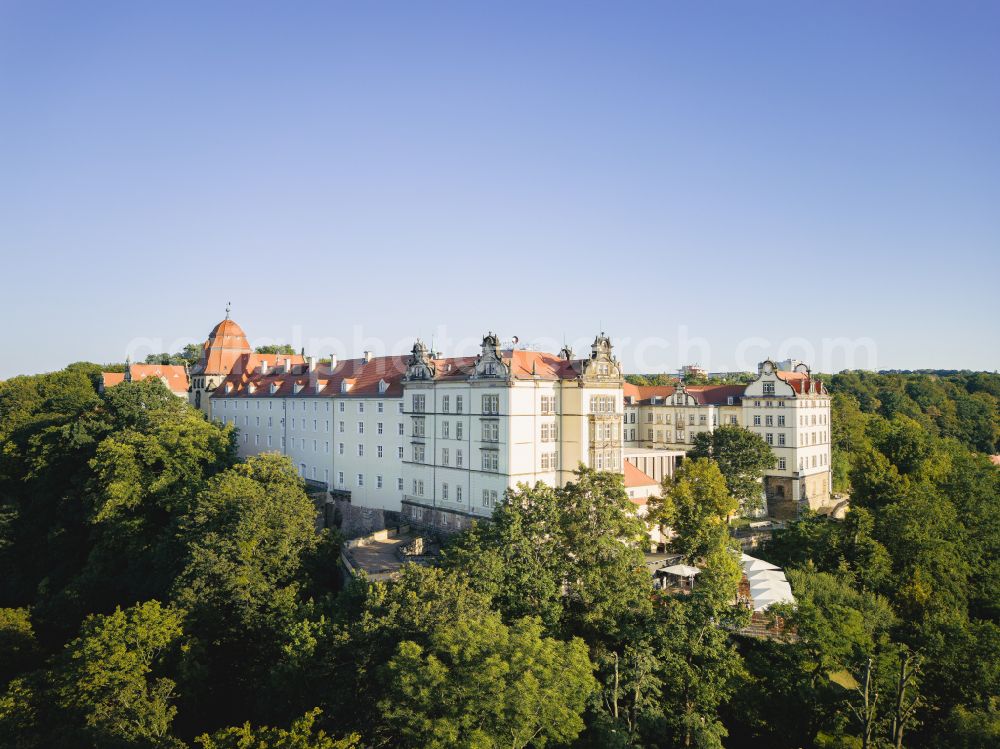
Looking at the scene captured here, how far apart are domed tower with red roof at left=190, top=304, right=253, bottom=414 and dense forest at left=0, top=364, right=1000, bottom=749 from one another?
24.8 m

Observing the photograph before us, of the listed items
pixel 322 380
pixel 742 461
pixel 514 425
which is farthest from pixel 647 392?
pixel 322 380

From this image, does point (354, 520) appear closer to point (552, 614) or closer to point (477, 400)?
point (477, 400)

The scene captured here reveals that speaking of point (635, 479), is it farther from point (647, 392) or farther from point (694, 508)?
point (647, 392)

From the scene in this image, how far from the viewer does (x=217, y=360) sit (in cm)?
6906

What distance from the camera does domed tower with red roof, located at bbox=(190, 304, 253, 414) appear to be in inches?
2702

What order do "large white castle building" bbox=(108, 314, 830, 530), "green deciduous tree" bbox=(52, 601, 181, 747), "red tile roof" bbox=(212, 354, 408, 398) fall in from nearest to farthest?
"green deciduous tree" bbox=(52, 601, 181, 747) → "large white castle building" bbox=(108, 314, 830, 530) → "red tile roof" bbox=(212, 354, 408, 398)

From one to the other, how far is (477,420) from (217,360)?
4058cm

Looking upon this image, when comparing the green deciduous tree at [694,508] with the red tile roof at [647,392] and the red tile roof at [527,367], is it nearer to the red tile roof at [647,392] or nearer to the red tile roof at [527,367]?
the red tile roof at [527,367]

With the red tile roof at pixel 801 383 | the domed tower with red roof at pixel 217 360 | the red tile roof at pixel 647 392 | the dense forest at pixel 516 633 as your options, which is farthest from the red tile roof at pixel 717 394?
the domed tower with red roof at pixel 217 360

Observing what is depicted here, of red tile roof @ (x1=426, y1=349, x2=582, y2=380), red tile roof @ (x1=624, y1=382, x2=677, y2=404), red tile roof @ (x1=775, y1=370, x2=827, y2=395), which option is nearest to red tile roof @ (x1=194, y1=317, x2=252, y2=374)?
red tile roof @ (x1=426, y1=349, x2=582, y2=380)

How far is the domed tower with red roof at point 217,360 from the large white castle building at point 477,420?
0.13m

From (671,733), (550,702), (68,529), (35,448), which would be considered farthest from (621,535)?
(35,448)

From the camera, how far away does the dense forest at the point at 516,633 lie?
21.2m

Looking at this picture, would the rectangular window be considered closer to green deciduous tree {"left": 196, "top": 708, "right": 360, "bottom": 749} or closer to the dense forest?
the dense forest
